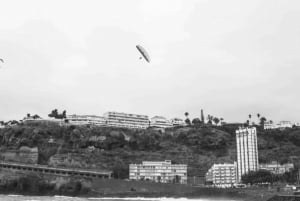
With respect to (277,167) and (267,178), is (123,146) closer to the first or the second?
(277,167)

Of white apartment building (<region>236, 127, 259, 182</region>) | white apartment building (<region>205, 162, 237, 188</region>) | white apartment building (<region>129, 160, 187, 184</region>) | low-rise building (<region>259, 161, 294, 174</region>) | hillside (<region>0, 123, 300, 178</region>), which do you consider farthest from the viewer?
white apartment building (<region>236, 127, 259, 182</region>)

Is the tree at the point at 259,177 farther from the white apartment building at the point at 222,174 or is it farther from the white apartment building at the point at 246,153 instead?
the white apartment building at the point at 246,153

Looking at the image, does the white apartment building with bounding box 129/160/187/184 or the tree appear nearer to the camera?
the tree

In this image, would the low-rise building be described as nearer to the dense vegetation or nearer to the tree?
the dense vegetation

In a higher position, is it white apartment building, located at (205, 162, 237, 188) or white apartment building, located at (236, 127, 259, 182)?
white apartment building, located at (236, 127, 259, 182)

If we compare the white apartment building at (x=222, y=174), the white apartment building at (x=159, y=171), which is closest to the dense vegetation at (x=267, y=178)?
the white apartment building at (x=222, y=174)

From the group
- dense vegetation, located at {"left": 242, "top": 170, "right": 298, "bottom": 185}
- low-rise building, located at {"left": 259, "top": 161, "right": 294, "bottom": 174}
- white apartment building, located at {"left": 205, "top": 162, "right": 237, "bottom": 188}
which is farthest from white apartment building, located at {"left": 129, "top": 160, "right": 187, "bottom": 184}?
low-rise building, located at {"left": 259, "top": 161, "right": 294, "bottom": 174}

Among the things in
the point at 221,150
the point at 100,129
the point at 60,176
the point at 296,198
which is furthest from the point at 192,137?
the point at 296,198
